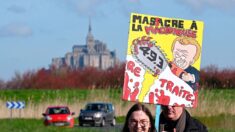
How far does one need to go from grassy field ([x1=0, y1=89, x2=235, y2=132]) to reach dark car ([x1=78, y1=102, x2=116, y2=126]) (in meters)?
2.27

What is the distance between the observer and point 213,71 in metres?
63.8

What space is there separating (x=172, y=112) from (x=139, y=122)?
1.97 m

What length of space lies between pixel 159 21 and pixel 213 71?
55.8 m

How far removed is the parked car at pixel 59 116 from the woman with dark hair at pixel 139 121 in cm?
3559

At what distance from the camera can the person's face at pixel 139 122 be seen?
19.9 ft

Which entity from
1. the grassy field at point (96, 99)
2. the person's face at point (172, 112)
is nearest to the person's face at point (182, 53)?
the person's face at point (172, 112)

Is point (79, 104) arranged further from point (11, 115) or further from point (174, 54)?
point (174, 54)

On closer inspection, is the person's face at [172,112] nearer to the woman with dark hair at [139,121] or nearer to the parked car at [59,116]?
the woman with dark hair at [139,121]

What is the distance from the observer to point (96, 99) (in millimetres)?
55750

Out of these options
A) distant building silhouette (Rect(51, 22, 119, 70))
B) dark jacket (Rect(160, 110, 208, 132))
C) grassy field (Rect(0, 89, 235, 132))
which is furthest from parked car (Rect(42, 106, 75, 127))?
distant building silhouette (Rect(51, 22, 119, 70))

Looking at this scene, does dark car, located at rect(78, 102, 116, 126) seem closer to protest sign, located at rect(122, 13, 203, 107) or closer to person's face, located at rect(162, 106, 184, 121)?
protest sign, located at rect(122, 13, 203, 107)

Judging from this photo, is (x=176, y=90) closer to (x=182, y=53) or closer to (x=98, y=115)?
(x=182, y=53)

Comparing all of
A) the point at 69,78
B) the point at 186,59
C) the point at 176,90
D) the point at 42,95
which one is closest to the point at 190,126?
the point at 176,90

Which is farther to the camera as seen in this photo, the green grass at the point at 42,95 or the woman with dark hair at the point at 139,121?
the green grass at the point at 42,95
